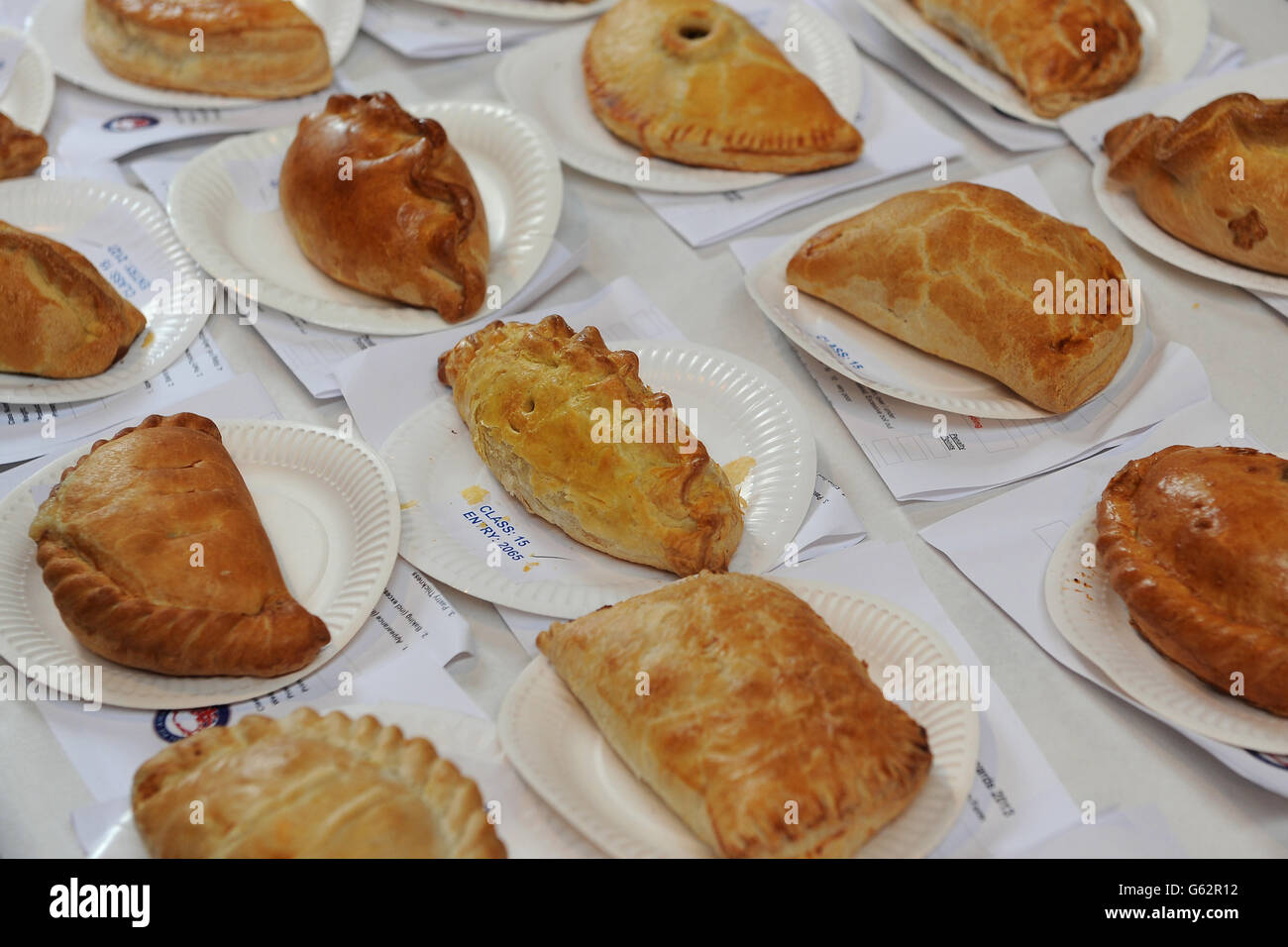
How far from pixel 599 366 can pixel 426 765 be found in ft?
2.13

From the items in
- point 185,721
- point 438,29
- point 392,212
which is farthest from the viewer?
point 438,29

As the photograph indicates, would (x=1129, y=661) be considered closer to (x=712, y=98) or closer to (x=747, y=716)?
(x=747, y=716)

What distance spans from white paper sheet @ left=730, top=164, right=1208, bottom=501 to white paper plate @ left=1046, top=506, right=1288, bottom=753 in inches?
7.3

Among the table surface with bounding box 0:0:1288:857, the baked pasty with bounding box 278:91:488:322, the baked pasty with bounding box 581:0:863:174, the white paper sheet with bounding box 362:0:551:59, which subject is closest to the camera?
the table surface with bounding box 0:0:1288:857

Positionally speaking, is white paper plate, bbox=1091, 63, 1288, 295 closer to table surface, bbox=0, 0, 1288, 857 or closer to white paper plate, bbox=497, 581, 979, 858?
table surface, bbox=0, 0, 1288, 857

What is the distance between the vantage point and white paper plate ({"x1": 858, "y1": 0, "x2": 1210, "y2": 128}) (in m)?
2.53

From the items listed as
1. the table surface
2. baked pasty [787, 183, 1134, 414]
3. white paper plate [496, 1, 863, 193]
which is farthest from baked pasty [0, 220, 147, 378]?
baked pasty [787, 183, 1134, 414]

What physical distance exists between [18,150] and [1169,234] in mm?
2306

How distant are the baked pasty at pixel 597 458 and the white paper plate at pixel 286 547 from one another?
20 cm

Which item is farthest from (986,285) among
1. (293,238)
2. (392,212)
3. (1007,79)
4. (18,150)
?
(18,150)

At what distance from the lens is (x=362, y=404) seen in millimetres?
1891

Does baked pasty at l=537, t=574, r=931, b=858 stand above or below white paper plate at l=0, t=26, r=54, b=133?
above

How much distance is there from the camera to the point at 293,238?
220 cm
